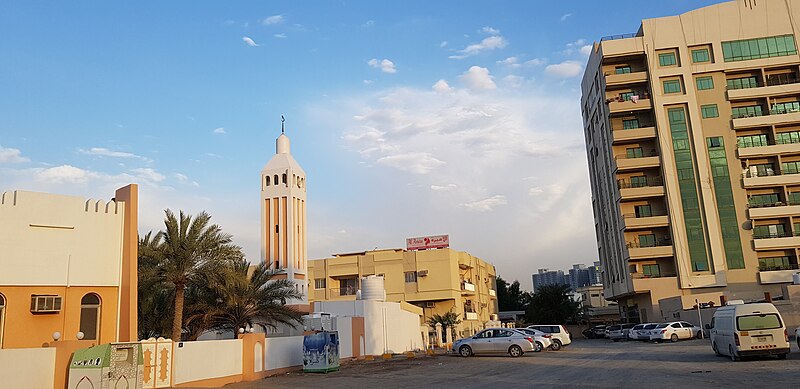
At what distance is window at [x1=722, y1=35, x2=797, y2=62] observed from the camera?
57.1 metres

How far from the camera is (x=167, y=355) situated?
18.4 meters

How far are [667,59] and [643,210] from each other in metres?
14.3

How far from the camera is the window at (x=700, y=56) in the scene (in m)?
58.1

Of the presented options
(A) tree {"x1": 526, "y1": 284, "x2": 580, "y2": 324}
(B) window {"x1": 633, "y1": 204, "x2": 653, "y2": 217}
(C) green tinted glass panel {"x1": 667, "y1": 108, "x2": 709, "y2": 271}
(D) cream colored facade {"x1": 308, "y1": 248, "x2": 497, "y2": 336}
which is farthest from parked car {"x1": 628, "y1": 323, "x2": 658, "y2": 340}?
(A) tree {"x1": 526, "y1": 284, "x2": 580, "y2": 324}

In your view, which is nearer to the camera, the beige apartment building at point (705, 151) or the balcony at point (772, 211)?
the balcony at point (772, 211)

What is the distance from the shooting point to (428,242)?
68438mm

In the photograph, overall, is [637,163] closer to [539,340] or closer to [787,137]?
[787,137]

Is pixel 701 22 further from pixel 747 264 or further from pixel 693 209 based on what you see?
pixel 747 264

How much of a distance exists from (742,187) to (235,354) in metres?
49.6

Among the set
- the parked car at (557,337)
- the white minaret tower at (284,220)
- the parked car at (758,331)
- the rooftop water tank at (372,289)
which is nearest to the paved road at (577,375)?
the parked car at (758,331)

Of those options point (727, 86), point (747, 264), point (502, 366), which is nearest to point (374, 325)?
point (502, 366)

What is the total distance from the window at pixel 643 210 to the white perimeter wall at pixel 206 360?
46.1 meters

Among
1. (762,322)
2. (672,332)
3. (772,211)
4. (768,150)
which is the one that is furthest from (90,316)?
(768,150)

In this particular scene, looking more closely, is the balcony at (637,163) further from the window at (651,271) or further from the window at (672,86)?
the window at (651,271)
